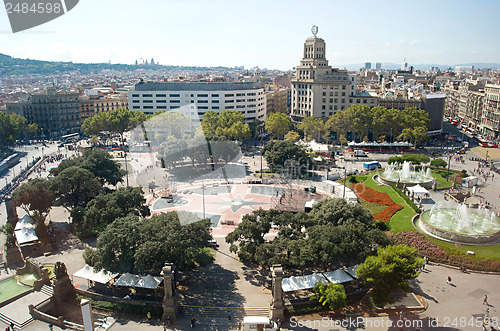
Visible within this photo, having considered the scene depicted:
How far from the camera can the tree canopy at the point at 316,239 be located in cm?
3191

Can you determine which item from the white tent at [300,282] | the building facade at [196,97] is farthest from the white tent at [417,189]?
the building facade at [196,97]

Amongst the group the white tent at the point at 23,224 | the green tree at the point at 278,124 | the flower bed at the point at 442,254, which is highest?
the green tree at the point at 278,124

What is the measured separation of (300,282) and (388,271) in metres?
7.47

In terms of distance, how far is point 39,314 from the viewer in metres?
30.6

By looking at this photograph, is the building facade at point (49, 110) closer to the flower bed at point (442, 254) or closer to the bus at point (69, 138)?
the bus at point (69, 138)

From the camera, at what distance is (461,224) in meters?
42.2

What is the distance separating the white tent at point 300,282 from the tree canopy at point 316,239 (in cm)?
108

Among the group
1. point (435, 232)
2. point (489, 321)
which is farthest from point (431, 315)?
point (435, 232)

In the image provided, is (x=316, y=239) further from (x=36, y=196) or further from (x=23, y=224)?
(x=23, y=224)

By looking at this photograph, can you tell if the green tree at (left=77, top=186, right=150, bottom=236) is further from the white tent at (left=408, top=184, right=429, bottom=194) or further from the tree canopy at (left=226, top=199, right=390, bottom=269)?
the white tent at (left=408, top=184, right=429, bottom=194)

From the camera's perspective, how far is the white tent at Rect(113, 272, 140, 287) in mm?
31934

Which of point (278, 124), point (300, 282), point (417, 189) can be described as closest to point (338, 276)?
point (300, 282)

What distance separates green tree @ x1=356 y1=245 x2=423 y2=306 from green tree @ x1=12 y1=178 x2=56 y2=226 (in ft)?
122

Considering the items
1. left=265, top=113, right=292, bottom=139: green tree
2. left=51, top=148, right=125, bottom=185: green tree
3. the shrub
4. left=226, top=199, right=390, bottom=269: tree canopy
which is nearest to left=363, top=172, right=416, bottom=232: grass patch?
the shrub
